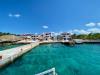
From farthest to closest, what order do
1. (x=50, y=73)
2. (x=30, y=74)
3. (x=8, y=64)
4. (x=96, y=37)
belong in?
(x=96, y=37), (x=8, y=64), (x=30, y=74), (x=50, y=73)

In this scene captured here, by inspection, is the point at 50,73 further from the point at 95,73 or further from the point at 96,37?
the point at 96,37

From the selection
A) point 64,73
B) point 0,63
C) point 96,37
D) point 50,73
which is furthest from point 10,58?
point 96,37

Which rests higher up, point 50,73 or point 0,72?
point 50,73

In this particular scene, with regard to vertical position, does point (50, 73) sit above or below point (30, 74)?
above

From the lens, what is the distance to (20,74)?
62.1ft

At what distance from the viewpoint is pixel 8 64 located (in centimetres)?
2341

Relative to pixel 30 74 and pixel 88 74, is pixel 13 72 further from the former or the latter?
pixel 88 74

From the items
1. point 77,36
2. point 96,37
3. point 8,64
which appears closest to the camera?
point 8,64

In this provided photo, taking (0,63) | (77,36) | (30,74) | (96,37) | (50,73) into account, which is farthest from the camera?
(77,36)

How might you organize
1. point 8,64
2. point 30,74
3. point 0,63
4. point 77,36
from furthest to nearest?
point 77,36 < point 8,64 < point 0,63 < point 30,74

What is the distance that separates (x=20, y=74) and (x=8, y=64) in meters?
5.05

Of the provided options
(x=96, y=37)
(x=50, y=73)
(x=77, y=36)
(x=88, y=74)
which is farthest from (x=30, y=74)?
(x=77, y=36)

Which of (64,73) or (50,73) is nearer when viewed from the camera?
(50,73)

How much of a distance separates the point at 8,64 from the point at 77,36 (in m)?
123
